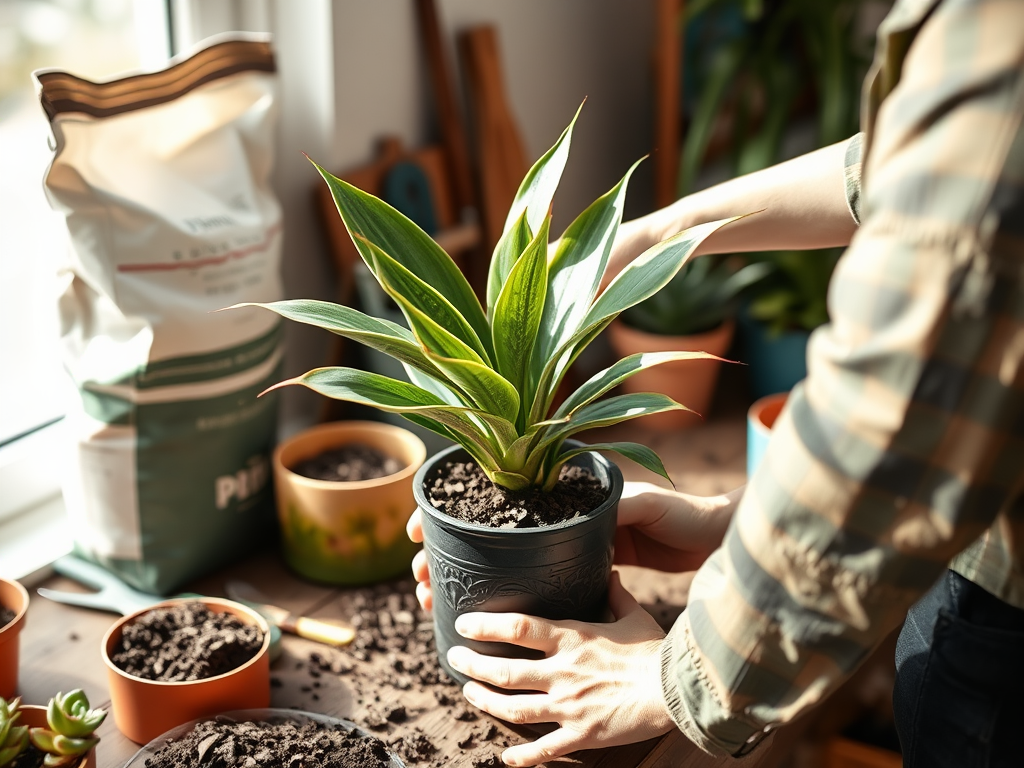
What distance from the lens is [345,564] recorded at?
1.11m

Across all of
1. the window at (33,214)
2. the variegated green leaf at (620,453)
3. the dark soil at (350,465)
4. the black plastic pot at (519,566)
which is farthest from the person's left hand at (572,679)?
the window at (33,214)

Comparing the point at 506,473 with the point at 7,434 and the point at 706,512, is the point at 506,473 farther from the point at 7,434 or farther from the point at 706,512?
the point at 7,434

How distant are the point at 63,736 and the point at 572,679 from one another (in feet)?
1.26

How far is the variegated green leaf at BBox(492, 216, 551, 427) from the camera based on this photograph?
2.54ft

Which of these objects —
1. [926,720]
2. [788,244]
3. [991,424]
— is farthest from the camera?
[788,244]

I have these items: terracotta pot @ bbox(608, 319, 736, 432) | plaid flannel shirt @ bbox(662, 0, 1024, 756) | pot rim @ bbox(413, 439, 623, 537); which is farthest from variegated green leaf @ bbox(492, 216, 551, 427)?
terracotta pot @ bbox(608, 319, 736, 432)

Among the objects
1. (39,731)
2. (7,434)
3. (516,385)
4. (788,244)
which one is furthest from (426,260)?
(7,434)

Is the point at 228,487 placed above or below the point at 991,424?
below

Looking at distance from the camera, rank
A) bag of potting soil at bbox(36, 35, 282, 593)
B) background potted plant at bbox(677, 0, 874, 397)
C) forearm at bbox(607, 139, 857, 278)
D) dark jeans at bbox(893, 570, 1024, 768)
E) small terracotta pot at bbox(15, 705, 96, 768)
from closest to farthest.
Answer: dark jeans at bbox(893, 570, 1024, 768)
small terracotta pot at bbox(15, 705, 96, 768)
forearm at bbox(607, 139, 857, 278)
bag of potting soil at bbox(36, 35, 282, 593)
background potted plant at bbox(677, 0, 874, 397)

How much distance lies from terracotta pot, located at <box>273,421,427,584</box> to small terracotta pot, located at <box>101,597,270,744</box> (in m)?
0.22

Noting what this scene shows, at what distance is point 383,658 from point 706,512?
350 mm

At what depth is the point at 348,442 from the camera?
1.22 metres

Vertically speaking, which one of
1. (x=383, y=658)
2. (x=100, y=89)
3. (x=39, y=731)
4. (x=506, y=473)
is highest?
(x=100, y=89)

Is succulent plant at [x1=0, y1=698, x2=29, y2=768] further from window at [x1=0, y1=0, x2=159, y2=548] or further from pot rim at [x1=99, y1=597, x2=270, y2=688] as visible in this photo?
window at [x1=0, y1=0, x2=159, y2=548]
